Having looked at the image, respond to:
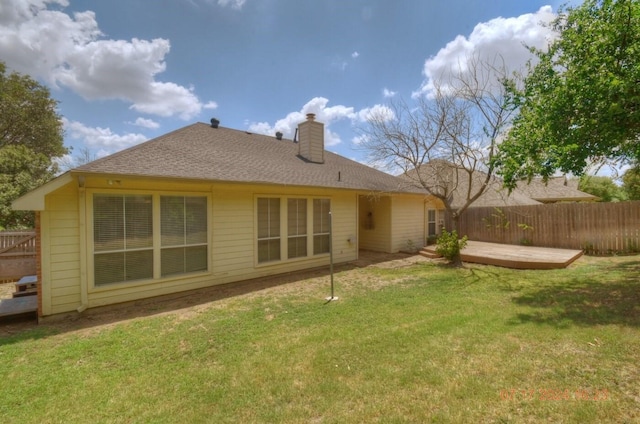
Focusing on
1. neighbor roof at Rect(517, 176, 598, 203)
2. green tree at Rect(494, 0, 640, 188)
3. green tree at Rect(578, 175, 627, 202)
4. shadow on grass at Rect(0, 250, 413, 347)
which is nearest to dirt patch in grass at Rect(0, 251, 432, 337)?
shadow on grass at Rect(0, 250, 413, 347)

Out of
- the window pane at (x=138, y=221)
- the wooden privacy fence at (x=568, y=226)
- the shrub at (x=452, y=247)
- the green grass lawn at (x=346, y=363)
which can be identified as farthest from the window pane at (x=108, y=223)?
the wooden privacy fence at (x=568, y=226)

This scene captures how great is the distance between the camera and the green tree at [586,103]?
492cm

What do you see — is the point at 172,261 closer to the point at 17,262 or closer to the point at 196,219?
the point at 196,219

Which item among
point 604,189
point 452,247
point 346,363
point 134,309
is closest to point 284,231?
point 134,309

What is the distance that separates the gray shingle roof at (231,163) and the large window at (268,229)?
33.2 inches

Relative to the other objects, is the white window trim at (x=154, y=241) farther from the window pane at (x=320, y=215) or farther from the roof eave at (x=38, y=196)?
the window pane at (x=320, y=215)

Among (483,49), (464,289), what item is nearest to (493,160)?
(464,289)

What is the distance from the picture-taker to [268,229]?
830cm

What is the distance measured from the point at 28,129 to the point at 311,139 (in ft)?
77.4

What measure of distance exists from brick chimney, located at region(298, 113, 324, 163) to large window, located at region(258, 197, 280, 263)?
3.58 meters

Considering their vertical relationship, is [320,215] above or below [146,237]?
above

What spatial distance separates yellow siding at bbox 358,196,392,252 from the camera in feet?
Result: 39.0

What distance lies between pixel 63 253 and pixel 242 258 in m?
3.59

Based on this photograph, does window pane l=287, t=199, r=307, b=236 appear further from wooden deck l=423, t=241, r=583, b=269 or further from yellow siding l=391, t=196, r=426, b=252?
wooden deck l=423, t=241, r=583, b=269
